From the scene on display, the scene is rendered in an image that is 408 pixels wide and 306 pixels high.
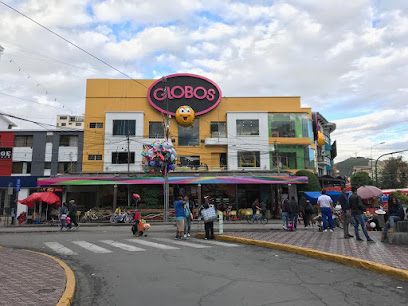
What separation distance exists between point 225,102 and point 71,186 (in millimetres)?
19366

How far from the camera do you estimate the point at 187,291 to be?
18.2 ft

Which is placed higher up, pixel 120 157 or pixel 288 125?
pixel 288 125

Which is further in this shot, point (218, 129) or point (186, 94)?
point (218, 129)

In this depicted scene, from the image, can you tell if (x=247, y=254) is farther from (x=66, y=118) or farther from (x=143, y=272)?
(x=66, y=118)

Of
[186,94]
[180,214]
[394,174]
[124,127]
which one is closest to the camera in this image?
[180,214]

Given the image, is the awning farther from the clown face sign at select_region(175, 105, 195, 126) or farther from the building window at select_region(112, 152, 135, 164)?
the clown face sign at select_region(175, 105, 195, 126)

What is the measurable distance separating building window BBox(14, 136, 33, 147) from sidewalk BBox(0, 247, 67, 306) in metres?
33.0

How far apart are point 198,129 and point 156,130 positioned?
4.83 meters

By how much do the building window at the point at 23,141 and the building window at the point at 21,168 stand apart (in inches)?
83.8

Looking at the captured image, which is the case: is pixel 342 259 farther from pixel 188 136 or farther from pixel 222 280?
pixel 188 136

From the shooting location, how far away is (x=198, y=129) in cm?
3759

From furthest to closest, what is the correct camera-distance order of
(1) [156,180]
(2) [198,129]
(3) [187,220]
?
(2) [198,129] < (1) [156,180] < (3) [187,220]

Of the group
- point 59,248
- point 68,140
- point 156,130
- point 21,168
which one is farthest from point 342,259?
point 21,168

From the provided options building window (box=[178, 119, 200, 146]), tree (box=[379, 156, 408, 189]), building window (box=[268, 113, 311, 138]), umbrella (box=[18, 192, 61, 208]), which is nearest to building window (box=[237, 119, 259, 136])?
building window (box=[268, 113, 311, 138])
